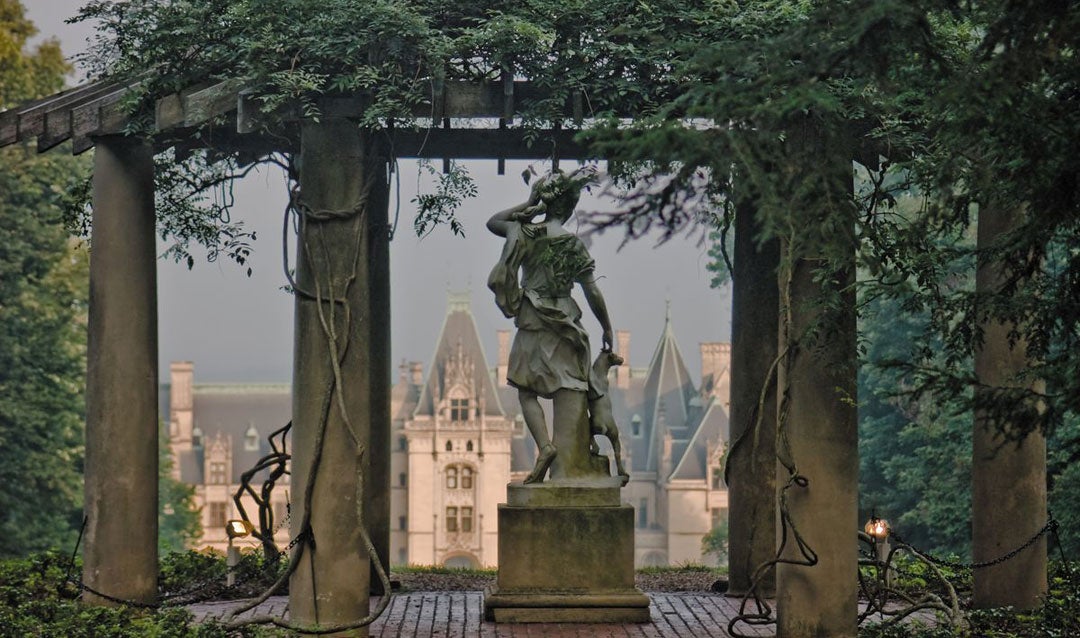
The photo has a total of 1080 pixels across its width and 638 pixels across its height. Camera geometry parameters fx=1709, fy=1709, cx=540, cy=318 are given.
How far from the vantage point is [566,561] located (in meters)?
14.4

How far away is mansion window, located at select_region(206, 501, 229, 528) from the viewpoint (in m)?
113

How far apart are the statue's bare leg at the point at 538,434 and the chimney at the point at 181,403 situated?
102 m

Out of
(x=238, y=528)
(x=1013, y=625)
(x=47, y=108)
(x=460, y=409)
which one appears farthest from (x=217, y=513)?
(x=1013, y=625)

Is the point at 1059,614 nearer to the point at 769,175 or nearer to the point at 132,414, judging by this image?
the point at 769,175

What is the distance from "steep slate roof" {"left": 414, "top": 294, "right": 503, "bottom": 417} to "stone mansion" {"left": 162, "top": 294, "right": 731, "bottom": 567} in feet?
0.21

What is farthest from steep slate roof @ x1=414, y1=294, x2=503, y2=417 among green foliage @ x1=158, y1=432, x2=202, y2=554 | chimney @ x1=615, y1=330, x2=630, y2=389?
A: green foliage @ x1=158, y1=432, x2=202, y2=554

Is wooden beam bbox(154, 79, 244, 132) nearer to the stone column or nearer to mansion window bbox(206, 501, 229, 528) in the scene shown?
the stone column

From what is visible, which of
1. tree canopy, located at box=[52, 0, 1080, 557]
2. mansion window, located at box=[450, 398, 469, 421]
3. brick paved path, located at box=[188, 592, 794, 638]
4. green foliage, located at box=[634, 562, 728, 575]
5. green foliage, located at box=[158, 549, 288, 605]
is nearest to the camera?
tree canopy, located at box=[52, 0, 1080, 557]

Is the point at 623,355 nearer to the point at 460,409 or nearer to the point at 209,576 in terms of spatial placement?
the point at 460,409

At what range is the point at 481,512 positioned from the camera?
108062 mm

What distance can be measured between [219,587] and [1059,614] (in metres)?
7.79

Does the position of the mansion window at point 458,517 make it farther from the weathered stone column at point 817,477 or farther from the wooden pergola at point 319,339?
the weathered stone column at point 817,477

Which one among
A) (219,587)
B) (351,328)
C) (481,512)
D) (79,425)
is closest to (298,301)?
(351,328)

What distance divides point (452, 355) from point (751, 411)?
9173 centimetres
